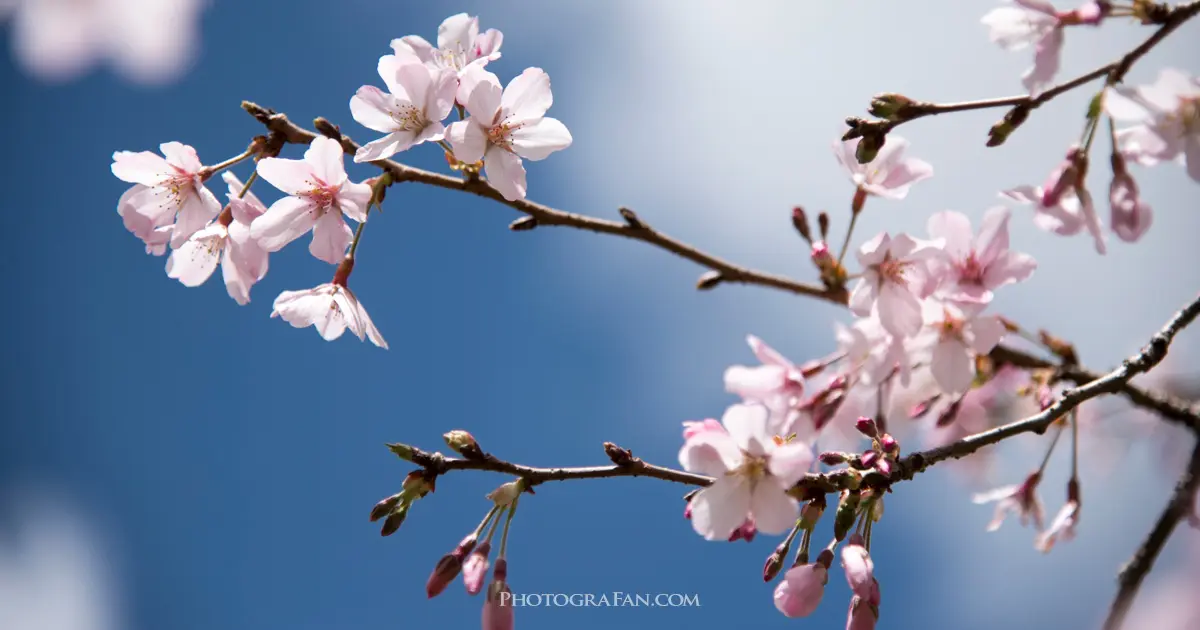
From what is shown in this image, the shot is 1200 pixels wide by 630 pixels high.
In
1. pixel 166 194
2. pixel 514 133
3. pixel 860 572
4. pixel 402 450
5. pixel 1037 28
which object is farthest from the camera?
pixel 166 194

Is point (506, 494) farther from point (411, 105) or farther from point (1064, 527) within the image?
point (1064, 527)

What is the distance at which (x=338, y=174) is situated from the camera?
154 centimetres

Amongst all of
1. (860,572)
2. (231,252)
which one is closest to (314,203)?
(231,252)

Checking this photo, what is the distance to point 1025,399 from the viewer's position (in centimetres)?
238

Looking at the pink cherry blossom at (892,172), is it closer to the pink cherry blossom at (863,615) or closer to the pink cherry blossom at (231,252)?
the pink cherry blossom at (863,615)

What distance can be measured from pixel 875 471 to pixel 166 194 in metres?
1.44

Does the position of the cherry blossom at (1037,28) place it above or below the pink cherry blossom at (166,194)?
below

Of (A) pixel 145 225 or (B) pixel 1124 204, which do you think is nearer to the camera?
(B) pixel 1124 204

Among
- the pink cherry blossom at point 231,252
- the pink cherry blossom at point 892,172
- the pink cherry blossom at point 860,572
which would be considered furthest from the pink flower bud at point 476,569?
the pink cherry blossom at point 892,172

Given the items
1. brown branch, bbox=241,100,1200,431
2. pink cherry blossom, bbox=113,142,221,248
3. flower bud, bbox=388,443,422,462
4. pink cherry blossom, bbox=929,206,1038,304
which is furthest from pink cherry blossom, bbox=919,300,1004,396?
pink cherry blossom, bbox=113,142,221,248

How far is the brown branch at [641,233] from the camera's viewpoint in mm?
1581

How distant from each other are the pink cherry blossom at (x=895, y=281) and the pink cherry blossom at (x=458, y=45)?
0.81 meters

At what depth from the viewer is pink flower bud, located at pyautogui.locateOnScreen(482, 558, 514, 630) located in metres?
1.37

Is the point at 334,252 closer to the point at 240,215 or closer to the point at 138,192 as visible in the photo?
the point at 240,215
